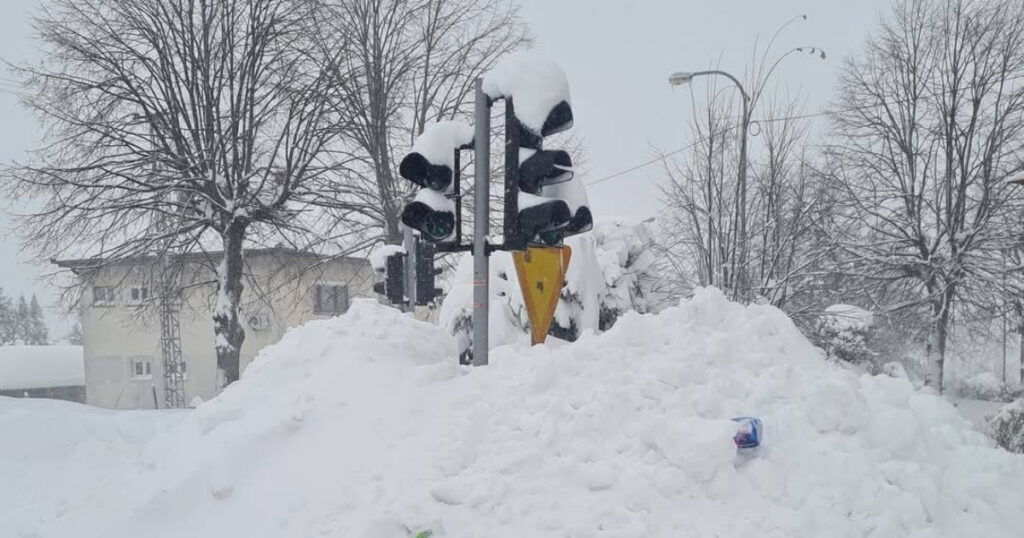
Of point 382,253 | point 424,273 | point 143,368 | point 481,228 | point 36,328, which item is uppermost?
point 481,228

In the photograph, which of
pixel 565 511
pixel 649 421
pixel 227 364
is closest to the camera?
pixel 565 511

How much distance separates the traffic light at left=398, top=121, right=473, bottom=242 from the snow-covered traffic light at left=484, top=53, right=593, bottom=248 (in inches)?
20.5

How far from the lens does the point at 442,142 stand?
20.4 ft

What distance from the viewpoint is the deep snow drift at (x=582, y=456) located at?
3.97 m

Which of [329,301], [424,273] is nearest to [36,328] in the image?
[329,301]

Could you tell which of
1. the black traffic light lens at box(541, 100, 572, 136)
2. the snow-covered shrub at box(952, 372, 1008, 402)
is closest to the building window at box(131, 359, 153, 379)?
the black traffic light lens at box(541, 100, 572, 136)

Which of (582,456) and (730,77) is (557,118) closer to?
(582,456)

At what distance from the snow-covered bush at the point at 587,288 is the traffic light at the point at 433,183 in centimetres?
514

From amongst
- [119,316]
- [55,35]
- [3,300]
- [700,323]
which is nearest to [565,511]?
[700,323]

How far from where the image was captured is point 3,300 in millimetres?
83625

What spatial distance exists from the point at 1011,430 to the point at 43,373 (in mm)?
48318

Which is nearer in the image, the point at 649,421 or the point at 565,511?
the point at 565,511

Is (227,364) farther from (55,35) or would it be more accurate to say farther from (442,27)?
(442,27)

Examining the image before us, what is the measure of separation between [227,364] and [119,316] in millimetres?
18873
